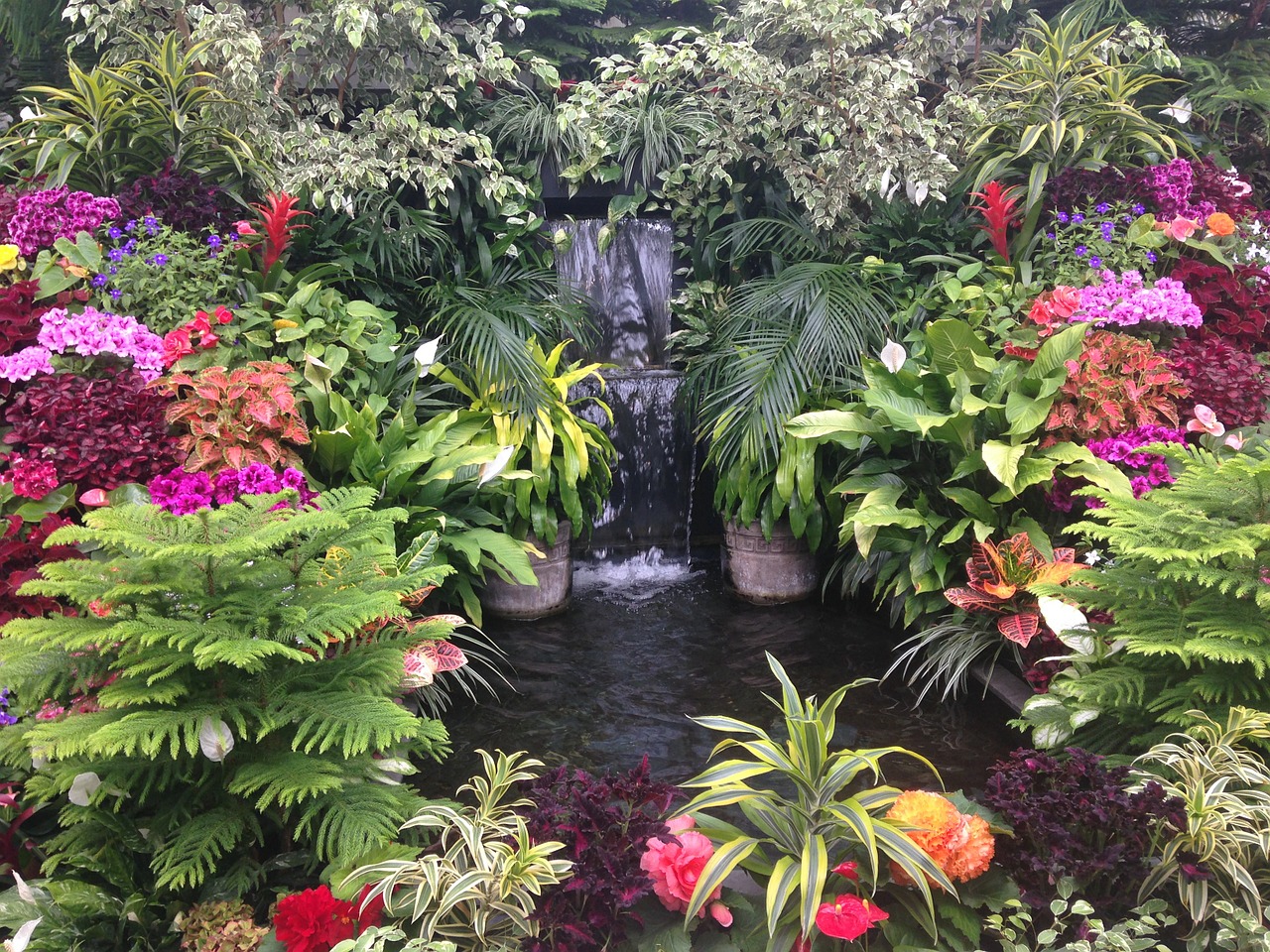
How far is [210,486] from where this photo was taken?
10.5ft

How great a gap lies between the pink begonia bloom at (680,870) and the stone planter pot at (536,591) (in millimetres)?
2672

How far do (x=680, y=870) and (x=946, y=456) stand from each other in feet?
8.99

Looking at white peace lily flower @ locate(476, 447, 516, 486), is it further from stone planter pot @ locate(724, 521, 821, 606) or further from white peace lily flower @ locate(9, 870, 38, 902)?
white peace lily flower @ locate(9, 870, 38, 902)

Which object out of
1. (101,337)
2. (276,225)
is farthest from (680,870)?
(276,225)

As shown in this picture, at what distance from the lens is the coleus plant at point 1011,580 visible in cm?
322

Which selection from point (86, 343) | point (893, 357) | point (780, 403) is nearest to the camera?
point (86, 343)

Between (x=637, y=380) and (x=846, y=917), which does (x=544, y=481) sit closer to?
(x=637, y=380)

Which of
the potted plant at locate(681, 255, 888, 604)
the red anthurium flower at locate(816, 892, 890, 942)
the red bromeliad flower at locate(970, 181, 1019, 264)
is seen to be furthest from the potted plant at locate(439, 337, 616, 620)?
the red anthurium flower at locate(816, 892, 890, 942)

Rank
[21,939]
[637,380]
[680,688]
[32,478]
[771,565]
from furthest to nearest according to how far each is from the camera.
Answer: [637,380]
[771,565]
[680,688]
[32,478]
[21,939]

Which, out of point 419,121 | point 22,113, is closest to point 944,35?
point 419,121

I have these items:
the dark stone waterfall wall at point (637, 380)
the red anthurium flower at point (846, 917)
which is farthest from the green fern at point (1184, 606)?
the dark stone waterfall wall at point (637, 380)

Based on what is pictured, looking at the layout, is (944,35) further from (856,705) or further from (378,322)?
(856,705)

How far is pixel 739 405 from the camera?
4566mm

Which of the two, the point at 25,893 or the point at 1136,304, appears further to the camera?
the point at 1136,304
